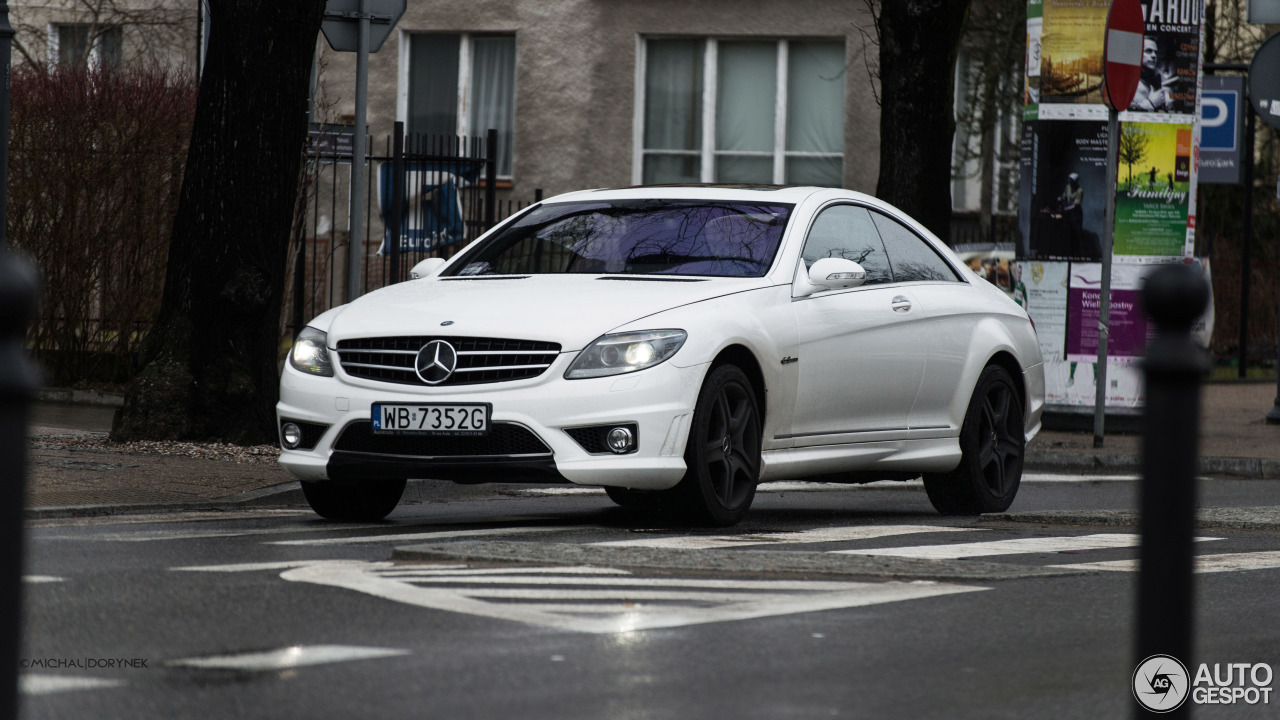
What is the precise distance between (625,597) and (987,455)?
457cm

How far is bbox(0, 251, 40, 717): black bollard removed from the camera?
2.89 metres

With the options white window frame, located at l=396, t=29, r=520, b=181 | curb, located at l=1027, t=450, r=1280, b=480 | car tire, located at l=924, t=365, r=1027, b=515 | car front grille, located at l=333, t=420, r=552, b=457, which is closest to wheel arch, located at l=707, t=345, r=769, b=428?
car front grille, located at l=333, t=420, r=552, b=457

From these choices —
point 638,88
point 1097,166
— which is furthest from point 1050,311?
point 638,88

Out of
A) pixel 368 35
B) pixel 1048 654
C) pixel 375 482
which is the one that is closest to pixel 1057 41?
pixel 368 35

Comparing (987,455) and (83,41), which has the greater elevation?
(83,41)

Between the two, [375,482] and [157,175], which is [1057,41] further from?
[375,482]

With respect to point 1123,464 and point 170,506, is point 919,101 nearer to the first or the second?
point 1123,464

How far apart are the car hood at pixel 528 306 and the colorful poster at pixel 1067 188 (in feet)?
27.2

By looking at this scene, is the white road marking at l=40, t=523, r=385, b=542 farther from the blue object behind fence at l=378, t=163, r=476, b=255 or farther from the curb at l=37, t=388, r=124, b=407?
the curb at l=37, t=388, r=124, b=407

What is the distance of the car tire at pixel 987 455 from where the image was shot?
10023 millimetres

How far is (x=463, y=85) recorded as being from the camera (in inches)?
1129

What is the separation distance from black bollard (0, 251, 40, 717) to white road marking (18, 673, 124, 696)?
1.47m

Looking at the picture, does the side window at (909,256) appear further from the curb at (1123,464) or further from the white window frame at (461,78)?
the white window frame at (461,78)

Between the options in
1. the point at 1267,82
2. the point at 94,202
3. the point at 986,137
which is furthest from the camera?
the point at 986,137
